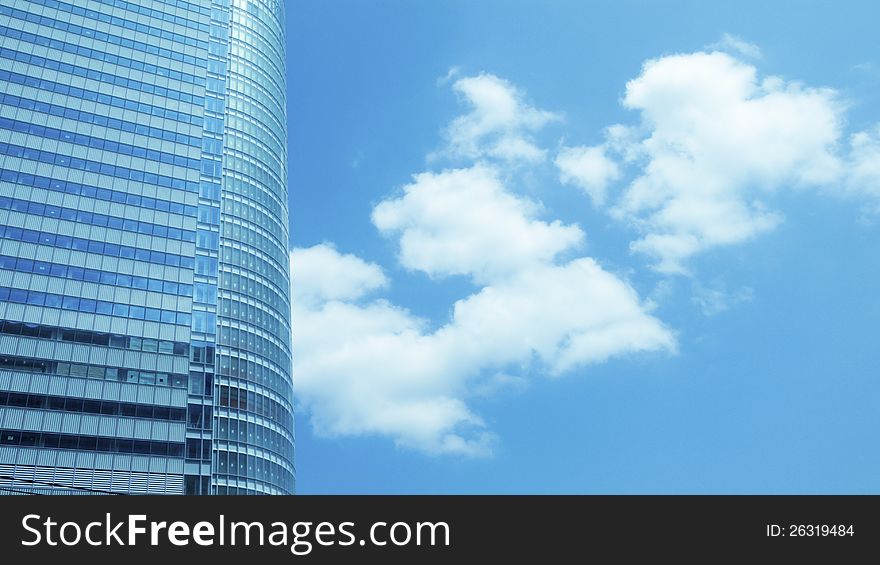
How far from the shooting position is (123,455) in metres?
80.1

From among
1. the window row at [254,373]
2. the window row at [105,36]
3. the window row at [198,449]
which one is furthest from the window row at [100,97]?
the window row at [198,449]

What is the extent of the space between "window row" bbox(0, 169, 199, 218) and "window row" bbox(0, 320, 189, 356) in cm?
1672

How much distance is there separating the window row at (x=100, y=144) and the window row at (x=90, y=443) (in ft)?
116

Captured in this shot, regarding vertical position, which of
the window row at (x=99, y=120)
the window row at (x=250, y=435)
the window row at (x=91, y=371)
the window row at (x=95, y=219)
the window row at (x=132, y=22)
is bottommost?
the window row at (x=250, y=435)

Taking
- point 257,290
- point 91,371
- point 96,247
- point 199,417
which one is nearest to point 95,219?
point 96,247

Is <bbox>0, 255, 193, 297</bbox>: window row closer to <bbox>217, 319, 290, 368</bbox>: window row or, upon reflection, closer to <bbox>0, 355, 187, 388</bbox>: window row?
<bbox>217, 319, 290, 368</bbox>: window row

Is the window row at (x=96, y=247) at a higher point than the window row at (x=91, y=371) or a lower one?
higher

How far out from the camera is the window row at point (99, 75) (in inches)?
3684

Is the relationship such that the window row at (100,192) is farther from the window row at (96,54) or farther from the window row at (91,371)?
the window row at (91,371)

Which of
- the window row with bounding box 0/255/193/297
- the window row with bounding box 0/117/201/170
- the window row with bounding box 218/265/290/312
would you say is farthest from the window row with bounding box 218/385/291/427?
the window row with bounding box 0/117/201/170

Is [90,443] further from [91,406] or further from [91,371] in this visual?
[91,371]

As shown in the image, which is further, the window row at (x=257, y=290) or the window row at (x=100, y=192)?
the window row at (x=257, y=290)

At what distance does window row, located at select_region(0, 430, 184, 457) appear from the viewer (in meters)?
76.2
